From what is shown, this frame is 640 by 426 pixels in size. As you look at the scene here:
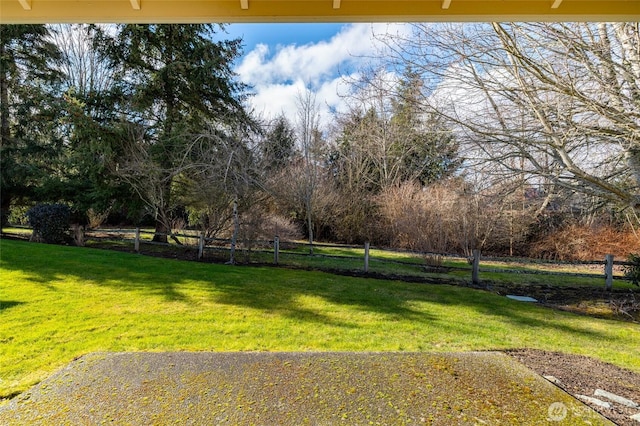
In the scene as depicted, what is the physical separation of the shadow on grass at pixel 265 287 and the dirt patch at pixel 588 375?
138cm

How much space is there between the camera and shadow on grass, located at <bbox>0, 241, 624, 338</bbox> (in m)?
5.73

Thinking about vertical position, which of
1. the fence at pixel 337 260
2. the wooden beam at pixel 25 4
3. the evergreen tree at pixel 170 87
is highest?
the evergreen tree at pixel 170 87

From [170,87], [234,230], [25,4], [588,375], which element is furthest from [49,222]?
[588,375]

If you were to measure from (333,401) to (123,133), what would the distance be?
12.6m

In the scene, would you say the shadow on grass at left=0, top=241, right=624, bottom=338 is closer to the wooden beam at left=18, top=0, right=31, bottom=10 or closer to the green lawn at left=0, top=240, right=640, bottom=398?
the green lawn at left=0, top=240, right=640, bottom=398

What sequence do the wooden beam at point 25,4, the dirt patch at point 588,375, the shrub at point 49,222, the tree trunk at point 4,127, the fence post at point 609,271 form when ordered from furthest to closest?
the tree trunk at point 4,127 < the shrub at point 49,222 < the fence post at point 609,271 < the wooden beam at point 25,4 < the dirt patch at point 588,375

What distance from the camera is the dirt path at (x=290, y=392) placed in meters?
2.40

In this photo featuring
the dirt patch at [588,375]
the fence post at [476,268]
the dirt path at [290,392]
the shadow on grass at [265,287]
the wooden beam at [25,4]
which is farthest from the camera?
the fence post at [476,268]

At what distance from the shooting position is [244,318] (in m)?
5.01

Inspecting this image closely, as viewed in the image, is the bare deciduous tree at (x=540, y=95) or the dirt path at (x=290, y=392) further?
the bare deciduous tree at (x=540, y=95)

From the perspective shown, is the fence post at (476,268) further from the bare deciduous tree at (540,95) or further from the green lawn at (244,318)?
the bare deciduous tree at (540,95)

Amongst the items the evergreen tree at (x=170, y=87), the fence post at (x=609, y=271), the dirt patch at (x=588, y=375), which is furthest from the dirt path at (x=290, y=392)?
the evergreen tree at (x=170, y=87)

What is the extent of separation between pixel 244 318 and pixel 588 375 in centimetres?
409

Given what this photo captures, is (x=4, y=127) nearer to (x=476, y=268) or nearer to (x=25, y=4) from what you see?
(x=25, y=4)
